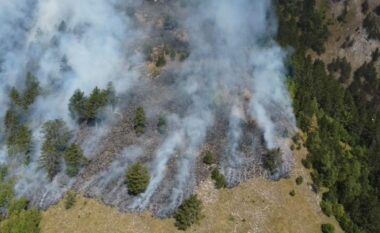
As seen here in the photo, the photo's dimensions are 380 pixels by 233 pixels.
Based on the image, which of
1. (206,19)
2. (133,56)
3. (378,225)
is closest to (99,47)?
(133,56)

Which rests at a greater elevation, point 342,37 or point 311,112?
point 342,37

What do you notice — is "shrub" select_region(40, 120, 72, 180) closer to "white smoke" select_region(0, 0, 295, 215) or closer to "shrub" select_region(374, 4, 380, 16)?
"white smoke" select_region(0, 0, 295, 215)

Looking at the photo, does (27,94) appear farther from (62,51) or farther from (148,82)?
(148,82)

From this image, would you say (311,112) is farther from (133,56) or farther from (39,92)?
(39,92)

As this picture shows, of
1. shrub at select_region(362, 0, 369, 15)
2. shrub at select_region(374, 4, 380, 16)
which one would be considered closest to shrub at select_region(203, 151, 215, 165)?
shrub at select_region(362, 0, 369, 15)

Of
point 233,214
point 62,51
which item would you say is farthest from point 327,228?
point 62,51
